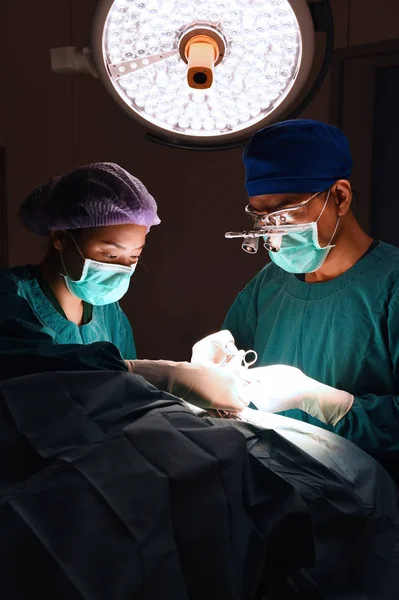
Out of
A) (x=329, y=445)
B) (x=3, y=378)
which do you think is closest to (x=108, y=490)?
(x=3, y=378)

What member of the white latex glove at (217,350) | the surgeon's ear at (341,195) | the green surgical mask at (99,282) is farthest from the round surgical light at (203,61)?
the white latex glove at (217,350)

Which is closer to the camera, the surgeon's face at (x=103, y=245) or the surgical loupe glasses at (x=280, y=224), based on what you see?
the surgical loupe glasses at (x=280, y=224)

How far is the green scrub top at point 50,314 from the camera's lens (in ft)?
4.96

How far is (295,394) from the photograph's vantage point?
150 centimetres

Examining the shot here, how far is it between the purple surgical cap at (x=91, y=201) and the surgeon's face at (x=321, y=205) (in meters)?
0.35

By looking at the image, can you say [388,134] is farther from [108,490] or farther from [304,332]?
[108,490]

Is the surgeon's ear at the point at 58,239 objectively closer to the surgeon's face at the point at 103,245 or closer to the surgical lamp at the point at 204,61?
the surgeon's face at the point at 103,245

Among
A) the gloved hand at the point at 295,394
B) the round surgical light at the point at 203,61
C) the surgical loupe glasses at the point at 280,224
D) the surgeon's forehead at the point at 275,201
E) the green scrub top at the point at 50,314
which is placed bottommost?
the gloved hand at the point at 295,394

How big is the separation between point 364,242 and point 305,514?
98 centimetres

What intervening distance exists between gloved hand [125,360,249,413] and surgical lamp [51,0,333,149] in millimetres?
632

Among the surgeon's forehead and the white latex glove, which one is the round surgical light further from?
the white latex glove

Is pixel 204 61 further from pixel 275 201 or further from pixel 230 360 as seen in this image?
pixel 230 360

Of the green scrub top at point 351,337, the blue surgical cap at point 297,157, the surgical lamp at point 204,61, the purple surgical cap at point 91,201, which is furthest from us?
the purple surgical cap at point 91,201

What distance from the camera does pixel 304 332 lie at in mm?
1714
